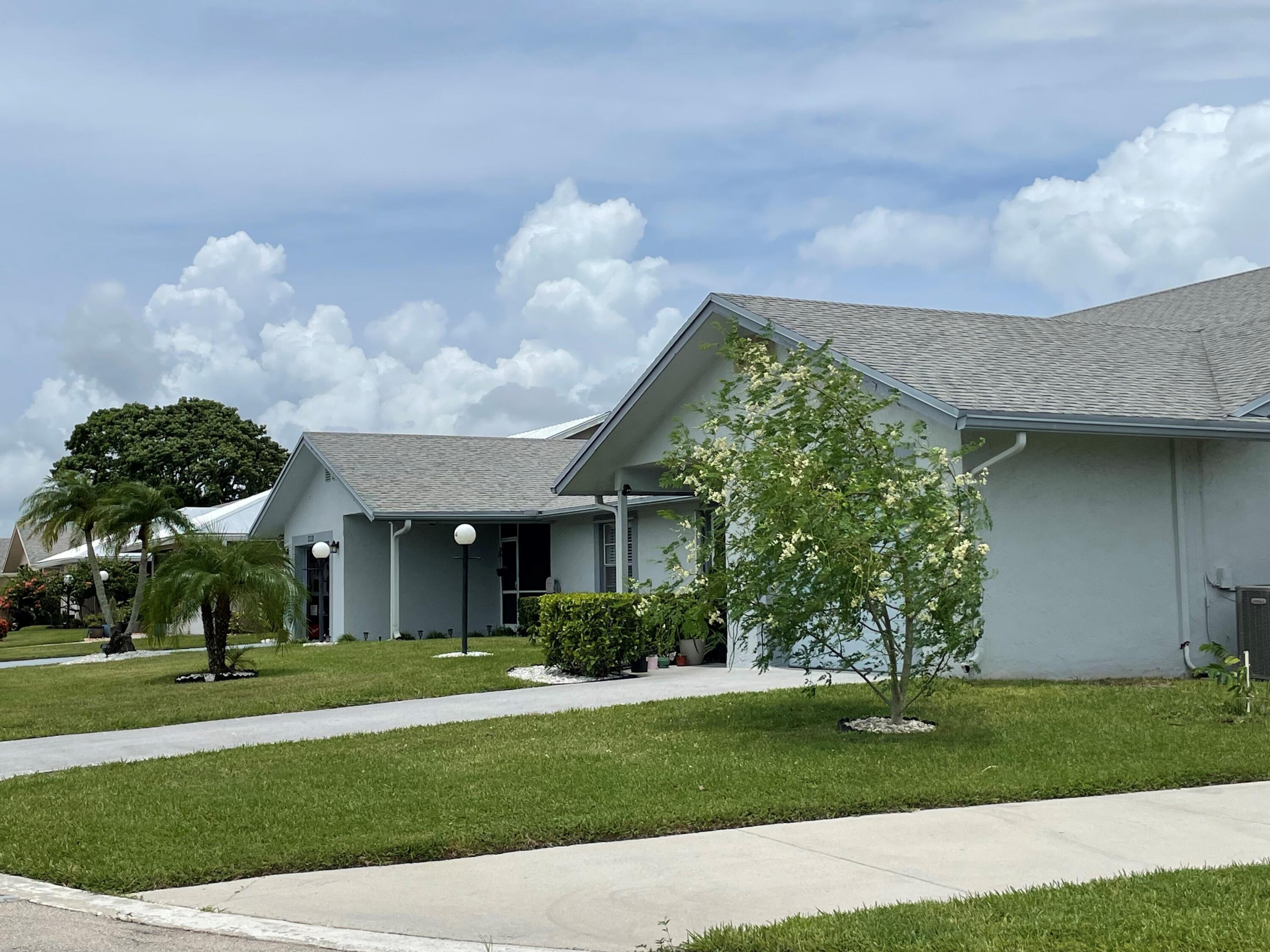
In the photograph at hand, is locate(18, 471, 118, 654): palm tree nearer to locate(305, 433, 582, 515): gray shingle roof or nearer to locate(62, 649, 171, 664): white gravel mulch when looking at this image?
locate(62, 649, 171, 664): white gravel mulch

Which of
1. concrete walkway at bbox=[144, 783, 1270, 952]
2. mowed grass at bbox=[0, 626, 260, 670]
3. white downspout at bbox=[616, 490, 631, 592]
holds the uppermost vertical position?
white downspout at bbox=[616, 490, 631, 592]

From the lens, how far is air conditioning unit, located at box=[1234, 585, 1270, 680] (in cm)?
1386

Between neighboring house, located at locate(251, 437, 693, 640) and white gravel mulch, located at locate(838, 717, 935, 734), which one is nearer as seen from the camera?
white gravel mulch, located at locate(838, 717, 935, 734)

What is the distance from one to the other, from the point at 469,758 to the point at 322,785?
4.37ft

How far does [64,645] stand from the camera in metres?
31.1

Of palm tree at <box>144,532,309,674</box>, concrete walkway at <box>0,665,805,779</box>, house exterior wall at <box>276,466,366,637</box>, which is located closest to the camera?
concrete walkway at <box>0,665,805,779</box>

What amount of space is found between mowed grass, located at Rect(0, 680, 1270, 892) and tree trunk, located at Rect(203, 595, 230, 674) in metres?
7.23

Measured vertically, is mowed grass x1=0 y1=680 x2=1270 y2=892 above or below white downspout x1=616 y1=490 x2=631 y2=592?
below

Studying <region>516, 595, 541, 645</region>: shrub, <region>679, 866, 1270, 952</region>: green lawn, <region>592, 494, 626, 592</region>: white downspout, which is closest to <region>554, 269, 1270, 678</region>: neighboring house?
<region>592, 494, 626, 592</region>: white downspout

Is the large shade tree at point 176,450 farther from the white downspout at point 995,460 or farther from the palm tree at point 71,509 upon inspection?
the white downspout at point 995,460

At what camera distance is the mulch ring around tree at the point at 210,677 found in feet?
59.7

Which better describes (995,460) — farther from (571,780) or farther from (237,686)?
(237,686)

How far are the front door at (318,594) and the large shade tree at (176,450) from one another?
2692cm

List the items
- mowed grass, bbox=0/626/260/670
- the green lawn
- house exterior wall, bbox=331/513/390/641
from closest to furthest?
the green lawn
mowed grass, bbox=0/626/260/670
house exterior wall, bbox=331/513/390/641
